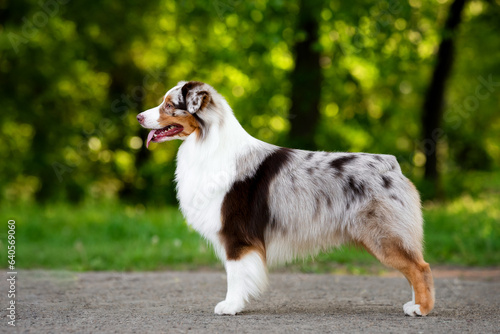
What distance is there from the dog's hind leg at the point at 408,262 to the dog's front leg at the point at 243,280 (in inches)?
40.9

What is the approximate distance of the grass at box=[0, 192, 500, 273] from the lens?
33.6 ft

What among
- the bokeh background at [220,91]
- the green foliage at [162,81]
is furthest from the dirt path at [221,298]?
the green foliage at [162,81]

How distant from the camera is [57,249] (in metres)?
11.2

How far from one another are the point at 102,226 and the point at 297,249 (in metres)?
7.58

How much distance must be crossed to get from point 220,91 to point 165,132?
15219mm

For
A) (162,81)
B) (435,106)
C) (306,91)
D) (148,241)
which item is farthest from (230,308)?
(162,81)

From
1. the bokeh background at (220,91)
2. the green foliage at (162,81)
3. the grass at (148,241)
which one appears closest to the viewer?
the grass at (148,241)

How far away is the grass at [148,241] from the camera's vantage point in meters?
10.2

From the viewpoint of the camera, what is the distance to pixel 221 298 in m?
7.30

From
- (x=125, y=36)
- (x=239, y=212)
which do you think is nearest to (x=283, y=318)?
(x=239, y=212)

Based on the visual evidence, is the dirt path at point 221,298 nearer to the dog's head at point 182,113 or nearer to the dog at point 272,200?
the dog at point 272,200

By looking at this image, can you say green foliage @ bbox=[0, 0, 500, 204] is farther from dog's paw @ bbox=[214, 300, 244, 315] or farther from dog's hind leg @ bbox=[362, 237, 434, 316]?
dog's paw @ bbox=[214, 300, 244, 315]

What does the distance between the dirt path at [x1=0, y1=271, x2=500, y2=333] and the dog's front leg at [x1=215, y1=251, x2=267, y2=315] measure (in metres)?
0.15

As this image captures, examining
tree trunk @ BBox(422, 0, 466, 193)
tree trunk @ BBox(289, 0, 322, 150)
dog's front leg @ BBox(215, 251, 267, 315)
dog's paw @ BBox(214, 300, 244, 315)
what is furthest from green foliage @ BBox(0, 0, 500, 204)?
dog's paw @ BBox(214, 300, 244, 315)
